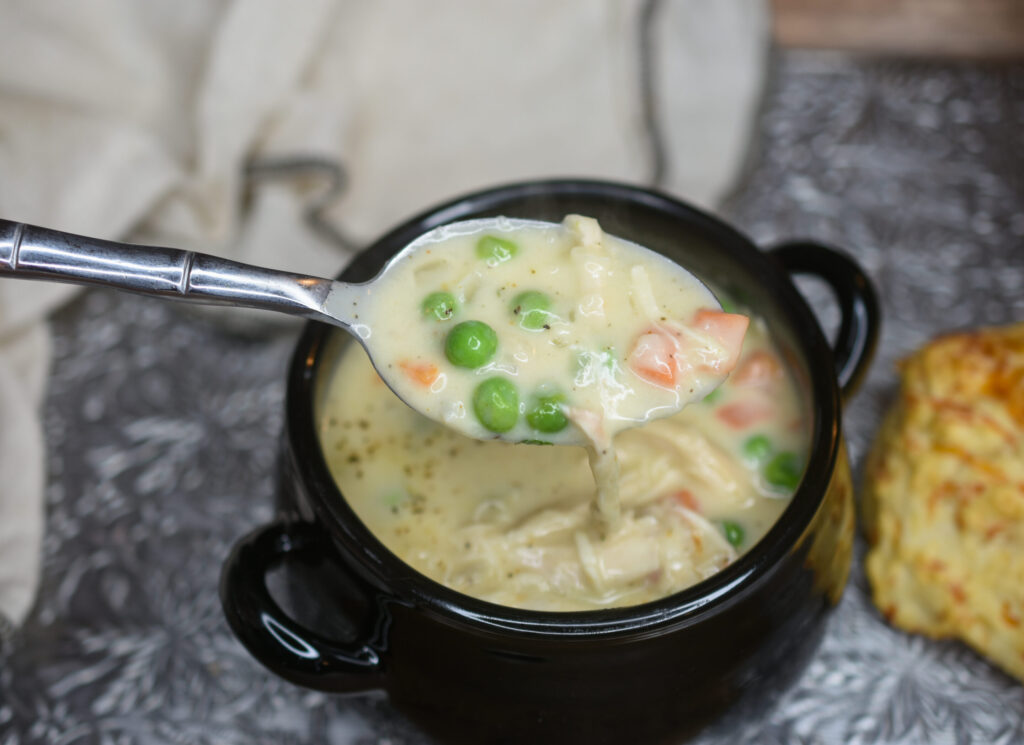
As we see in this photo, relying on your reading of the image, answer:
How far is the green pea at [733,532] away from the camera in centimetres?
196

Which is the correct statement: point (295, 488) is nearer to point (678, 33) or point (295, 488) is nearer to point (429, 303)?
point (429, 303)

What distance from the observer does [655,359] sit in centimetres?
179

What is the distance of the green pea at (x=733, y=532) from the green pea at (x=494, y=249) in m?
0.65

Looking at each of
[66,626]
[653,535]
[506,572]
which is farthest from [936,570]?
[66,626]

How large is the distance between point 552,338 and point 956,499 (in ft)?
3.53

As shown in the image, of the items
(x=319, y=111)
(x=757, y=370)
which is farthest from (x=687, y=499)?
(x=319, y=111)

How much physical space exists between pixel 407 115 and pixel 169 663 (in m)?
1.87

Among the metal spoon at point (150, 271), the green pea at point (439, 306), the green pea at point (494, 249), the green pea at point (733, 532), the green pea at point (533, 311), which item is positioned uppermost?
the metal spoon at point (150, 271)

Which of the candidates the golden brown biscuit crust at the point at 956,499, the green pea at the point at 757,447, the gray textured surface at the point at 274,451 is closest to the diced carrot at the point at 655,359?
the green pea at the point at 757,447

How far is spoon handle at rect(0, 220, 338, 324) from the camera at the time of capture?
1.56 m

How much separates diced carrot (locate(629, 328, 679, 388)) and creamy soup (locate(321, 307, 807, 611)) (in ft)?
0.89

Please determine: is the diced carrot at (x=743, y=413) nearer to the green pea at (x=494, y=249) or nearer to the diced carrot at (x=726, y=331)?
the diced carrot at (x=726, y=331)

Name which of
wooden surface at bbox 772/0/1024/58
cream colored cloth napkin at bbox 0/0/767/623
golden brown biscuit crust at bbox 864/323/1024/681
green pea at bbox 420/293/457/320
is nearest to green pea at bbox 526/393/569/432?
green pea at bbox 420/293/457/320

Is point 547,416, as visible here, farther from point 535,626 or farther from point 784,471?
point 784,471
